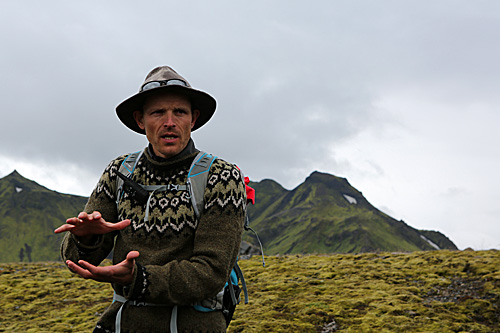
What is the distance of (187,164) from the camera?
314 cm

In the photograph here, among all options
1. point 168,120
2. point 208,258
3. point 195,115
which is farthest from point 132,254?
point 195,115

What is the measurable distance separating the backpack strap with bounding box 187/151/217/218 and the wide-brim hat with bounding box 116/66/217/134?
0.57 meters

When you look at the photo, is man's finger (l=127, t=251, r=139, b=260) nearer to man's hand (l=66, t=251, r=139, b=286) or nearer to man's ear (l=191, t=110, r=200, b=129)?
man's hand (l=66, t=251, r=139, b=286)

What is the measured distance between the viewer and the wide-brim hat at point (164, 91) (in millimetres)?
3107

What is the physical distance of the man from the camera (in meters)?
2.59

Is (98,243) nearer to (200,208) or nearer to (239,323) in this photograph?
(200,208)

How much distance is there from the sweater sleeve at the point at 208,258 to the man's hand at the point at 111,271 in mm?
67

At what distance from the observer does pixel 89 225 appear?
2723 mm

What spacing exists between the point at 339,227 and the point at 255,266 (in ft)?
614

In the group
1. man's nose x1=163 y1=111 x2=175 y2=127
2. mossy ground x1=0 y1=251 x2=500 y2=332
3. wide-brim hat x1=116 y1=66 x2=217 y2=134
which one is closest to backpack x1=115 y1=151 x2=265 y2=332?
man's nose x1=163 y1=111 x2=175 y2=127

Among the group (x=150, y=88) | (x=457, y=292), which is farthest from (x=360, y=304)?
(x=150, y=88)

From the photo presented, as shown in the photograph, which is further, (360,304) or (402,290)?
(402,290)

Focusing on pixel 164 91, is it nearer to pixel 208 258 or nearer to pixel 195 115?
pixel 195 115

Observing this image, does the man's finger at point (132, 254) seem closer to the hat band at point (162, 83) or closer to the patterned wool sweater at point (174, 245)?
the patterned wool sweater at point (174, 245)
